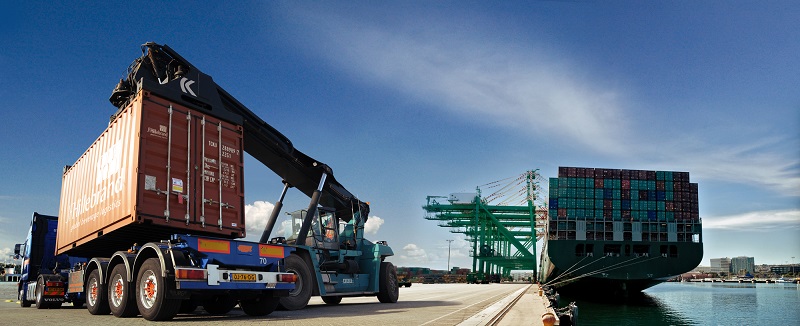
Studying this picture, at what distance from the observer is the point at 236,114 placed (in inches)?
564

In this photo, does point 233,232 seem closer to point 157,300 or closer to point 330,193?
point 157,300

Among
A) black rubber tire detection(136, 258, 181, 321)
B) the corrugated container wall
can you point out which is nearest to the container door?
the corrugated container wall

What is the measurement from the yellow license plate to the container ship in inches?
1367

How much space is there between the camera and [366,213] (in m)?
20.2

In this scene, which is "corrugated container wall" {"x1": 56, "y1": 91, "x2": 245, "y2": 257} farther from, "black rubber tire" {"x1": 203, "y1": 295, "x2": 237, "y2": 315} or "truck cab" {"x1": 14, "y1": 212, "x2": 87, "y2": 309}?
"truck cab" {"x1": 14, "y1": 212, "x2": 87, "y2": 309}

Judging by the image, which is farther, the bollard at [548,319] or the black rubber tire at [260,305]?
the black rubber tire at [260,305]

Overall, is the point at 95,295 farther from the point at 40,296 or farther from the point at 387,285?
the point at 387,285

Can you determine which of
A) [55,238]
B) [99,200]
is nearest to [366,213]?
[99,200]

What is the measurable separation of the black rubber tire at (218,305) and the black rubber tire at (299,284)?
155 centimetres

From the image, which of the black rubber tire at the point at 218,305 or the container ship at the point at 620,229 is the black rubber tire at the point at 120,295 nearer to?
the black rubber tire at the point at 218,305

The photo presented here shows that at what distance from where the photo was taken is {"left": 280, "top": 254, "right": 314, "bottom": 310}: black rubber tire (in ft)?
48.5

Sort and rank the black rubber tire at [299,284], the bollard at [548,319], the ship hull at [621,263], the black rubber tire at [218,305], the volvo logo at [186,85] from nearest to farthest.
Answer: the bollard at [548,319] → the volvo logo at [186,85] → the black rubber tire at [218,305] → the black rubber tire at [299,284] → the ship hull at [621,263]

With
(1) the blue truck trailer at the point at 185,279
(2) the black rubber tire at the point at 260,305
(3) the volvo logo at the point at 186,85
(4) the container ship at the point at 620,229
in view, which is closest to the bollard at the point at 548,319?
(1) the blue truck trailer at the point at 185,279

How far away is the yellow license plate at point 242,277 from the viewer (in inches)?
460
